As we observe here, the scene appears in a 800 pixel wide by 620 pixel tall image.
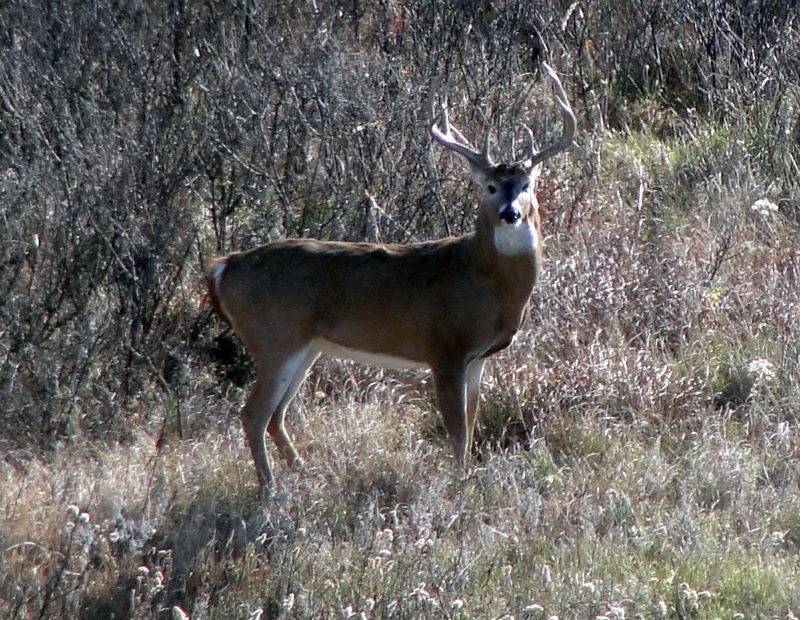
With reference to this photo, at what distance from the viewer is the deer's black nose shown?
559 cm

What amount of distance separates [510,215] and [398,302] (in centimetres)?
78

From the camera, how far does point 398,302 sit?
6.09m

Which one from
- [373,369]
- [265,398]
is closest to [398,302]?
[265,398]

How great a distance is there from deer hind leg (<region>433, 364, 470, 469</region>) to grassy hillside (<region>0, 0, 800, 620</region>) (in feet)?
0.53

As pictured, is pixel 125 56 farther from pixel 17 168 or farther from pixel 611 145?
pixel 611 145

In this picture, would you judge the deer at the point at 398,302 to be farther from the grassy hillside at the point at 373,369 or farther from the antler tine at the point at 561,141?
the grassy hillside at the point at 373,369

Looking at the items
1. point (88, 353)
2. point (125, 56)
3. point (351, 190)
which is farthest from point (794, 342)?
point (125, 56)

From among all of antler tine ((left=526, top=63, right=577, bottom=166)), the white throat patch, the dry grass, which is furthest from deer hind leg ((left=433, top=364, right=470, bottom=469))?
antler tine ((left=526, top=63, right=577, bottom=166))

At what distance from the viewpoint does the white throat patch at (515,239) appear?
593 centimetres

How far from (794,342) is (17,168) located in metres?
4.40

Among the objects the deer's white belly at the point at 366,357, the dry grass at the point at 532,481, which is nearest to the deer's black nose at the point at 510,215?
the deer's white belly at the point at 366,357

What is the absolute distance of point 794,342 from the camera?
6.77 meters

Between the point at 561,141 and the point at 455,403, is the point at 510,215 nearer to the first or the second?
the point at 561,141

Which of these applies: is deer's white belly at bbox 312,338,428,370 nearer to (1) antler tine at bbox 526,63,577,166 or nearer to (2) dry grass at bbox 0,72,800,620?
(2) dry grass at bbox 0,72,800,620
